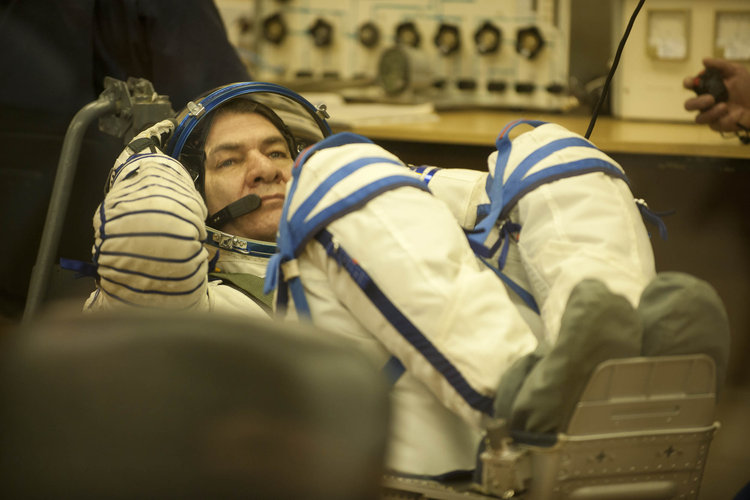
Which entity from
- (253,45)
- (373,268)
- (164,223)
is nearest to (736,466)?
(373,268)

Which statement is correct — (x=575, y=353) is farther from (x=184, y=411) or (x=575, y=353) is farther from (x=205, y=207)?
(x=205, y=207)

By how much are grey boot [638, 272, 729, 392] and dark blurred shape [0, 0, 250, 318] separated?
1.18 metres

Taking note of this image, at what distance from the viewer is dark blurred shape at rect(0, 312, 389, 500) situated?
52 cm

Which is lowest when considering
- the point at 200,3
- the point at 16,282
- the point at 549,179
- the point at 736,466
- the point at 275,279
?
the point at 736,466

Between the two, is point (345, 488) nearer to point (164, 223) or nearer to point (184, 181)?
point (164, 223)

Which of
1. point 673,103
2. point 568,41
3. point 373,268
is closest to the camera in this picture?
point 373,268

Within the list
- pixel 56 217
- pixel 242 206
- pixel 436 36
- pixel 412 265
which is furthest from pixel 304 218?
pixel 436 36

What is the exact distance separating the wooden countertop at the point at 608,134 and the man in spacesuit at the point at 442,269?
A: 1.02 m

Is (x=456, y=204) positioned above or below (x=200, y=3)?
below

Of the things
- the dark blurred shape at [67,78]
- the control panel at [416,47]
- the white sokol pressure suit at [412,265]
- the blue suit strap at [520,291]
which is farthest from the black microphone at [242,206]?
the control panel at [416,47]

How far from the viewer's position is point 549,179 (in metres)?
1.08

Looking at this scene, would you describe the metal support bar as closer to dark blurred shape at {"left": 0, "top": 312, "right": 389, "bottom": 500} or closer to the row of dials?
dark blurred shape at {"left": 0, "top": 312, "right": 389, "bottom": 500}

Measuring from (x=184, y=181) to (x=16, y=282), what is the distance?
0.80 m

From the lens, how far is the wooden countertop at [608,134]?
6.94ft
